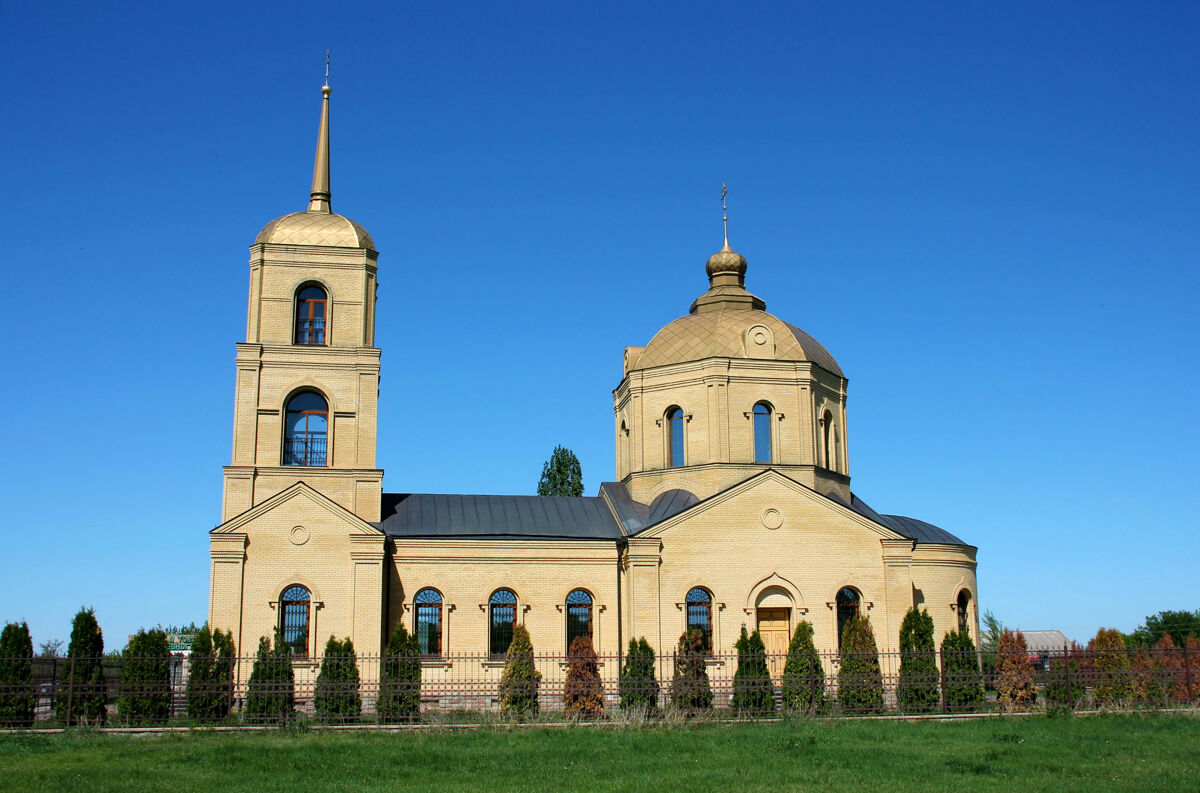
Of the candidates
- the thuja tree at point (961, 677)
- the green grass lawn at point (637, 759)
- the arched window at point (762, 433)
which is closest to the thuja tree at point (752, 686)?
the green grass lawn at point (637, 759)

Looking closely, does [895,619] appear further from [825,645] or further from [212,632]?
[212,632]

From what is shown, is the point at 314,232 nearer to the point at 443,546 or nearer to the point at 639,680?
the point at 443,546

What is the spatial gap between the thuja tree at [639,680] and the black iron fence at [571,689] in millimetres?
37

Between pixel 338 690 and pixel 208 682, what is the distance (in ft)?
9.33

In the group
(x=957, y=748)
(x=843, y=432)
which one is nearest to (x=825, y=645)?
(x=843, y=432)

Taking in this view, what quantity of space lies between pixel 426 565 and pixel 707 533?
7218mm

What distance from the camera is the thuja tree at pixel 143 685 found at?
2264cm

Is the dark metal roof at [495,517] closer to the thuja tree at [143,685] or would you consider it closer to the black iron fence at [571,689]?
the black iron fence at [571,689]

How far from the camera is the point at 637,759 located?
16.8 m

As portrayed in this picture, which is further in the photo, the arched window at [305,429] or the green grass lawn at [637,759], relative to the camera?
the arched window at [305,429]

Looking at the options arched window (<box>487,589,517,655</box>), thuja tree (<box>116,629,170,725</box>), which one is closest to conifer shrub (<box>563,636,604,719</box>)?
arched window (<box>487,589,517,655</box>)

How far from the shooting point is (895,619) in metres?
28.4

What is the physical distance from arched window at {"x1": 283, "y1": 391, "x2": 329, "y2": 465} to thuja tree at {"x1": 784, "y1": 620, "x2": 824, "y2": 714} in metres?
12.7

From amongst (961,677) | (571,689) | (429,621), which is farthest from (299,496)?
(961,677)
